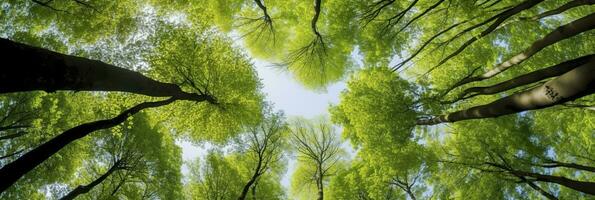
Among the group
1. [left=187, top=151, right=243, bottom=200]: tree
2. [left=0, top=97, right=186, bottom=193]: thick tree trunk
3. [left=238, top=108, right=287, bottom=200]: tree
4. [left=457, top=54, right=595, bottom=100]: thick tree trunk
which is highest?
[left=238, top=108, right=287, bottom=200]: tree

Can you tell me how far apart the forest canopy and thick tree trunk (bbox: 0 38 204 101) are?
0.90m

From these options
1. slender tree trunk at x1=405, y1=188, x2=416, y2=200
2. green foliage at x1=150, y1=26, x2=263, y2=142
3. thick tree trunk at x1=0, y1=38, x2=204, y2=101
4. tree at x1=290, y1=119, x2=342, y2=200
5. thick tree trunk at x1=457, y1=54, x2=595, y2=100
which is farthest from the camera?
tree at x1=290, y1=119, x2=342, y2=200

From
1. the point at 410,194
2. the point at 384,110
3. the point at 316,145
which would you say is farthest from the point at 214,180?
the point at 384,110

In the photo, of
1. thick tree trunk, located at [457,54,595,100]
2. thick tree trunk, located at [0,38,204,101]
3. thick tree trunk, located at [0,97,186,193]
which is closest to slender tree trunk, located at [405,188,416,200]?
thick tree trunk, located at [457,54,595,100]

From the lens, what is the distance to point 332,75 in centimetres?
1745

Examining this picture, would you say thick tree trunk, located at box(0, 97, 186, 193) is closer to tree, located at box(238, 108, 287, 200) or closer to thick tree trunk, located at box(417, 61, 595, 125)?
thick tree trunk, located at box(417, 61, 595, 125)

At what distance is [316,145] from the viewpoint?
17.7 meters

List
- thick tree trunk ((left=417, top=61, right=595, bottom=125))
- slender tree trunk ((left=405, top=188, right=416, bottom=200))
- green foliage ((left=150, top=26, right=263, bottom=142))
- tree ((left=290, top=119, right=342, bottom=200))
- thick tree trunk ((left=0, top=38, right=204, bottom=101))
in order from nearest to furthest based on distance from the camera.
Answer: thick tree trunk ((left=0, top=38, right=204, bottom=101)), thick tree trunk ((left=417, top=61, right=595, bottom=125)), green foliage ((left=150, top=26, right=263, bottom=142)), slender tree trunk ((left=405, top=188, right=416, bottom=200)), tree ((left=290, top=119, right=342, bottom=200))

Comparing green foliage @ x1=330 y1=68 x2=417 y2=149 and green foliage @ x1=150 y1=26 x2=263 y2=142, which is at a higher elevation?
green foliage @ x1=150 y1=26 x2=263 y2=142

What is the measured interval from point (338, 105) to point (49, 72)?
10.8 m

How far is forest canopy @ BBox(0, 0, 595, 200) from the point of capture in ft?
29.6

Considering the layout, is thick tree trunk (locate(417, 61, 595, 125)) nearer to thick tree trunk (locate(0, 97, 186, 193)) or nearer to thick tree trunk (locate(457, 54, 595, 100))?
thick tree trunk (locate(457, 54, 595, 100))

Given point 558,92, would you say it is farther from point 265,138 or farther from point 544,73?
point 265,138

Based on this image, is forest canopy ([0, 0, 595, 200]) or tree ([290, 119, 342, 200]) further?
tree ([290, 119, 342, 200])
